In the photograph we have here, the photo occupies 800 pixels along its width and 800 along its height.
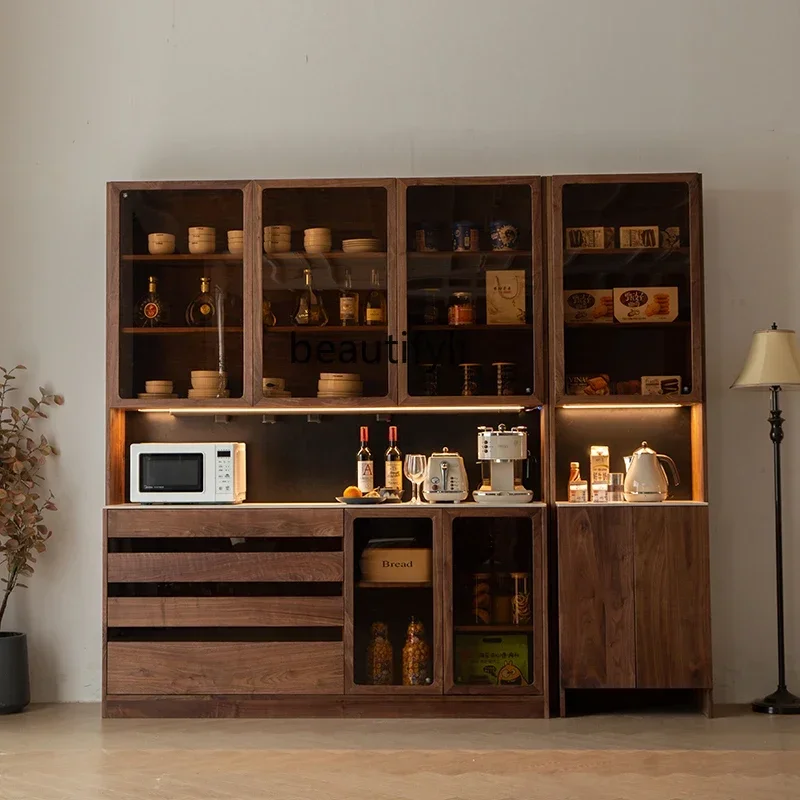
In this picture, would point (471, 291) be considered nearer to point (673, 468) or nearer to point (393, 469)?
point (393, 469)

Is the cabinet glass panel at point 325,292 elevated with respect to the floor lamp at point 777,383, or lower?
elevated

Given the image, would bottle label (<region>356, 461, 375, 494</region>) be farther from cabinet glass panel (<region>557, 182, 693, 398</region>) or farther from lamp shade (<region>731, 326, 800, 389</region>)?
lamp shade (<region>731, 326, 800, 389</region>)

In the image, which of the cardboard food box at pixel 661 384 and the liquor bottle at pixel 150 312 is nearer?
the cardboard food box at pixel 661 384

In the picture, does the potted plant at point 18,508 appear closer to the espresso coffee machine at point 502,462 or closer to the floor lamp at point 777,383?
the espresso coffee machine at point 502,462

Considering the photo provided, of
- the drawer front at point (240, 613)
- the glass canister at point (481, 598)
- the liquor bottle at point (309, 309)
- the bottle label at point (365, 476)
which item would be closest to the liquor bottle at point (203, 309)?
the liquor bottle at point (309, 309)

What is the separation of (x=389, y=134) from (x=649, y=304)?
1.36m

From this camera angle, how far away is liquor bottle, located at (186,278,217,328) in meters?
4.54

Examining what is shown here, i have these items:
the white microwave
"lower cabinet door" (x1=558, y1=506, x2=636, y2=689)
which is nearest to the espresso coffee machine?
"lower cabinet door" (x1=558, y1=506, x2=636, y2=689)

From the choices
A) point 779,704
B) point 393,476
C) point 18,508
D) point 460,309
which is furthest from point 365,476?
point 779,704

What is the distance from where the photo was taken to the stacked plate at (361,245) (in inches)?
177

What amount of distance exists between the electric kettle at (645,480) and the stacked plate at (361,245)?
135 cm

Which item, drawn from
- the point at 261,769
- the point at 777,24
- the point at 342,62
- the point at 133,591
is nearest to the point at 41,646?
the point at 133,591

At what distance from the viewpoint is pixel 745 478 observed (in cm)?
473

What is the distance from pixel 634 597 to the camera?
4.33m
